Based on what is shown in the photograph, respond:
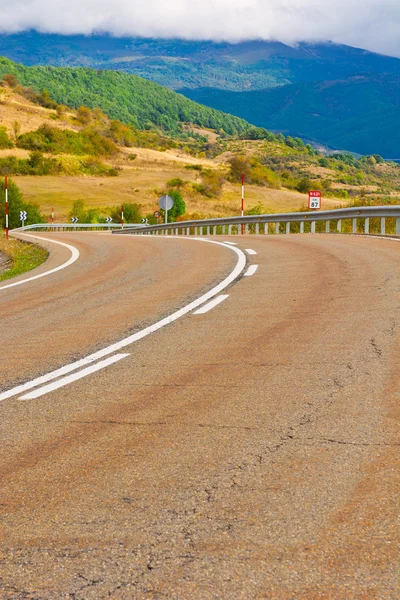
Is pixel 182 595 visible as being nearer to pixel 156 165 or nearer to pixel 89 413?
pixel 89 413

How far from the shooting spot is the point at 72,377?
6969 millimetres

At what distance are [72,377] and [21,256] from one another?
17.7 meters

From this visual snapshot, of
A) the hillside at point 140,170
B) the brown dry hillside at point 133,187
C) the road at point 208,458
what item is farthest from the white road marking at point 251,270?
the brown dry hillside at point 133,187

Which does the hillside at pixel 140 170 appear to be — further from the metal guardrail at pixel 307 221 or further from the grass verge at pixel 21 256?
the grass verge at pixel 21 256

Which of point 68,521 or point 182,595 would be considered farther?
point 68,521

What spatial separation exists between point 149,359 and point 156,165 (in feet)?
413

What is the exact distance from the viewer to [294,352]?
757 centimetres

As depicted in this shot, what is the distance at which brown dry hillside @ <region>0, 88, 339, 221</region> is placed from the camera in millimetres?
93250

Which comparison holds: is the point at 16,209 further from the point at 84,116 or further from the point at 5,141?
the point at 84,116

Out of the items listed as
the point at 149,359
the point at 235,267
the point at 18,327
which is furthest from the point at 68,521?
the point at 235,267

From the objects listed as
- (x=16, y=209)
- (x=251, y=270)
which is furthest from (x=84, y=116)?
(x=251, y=270)

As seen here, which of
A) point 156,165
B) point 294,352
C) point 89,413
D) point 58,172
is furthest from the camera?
point 156,165

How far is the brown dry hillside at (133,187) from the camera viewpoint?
9325 cm

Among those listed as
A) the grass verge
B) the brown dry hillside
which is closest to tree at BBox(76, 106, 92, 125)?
the brown dry hillside
